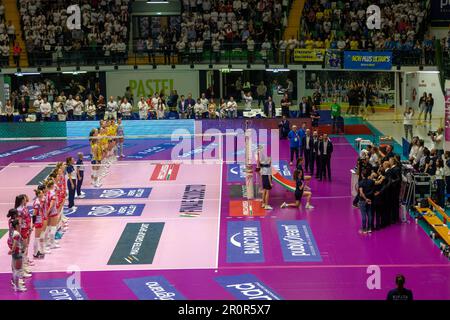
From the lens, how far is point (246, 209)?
762 inches

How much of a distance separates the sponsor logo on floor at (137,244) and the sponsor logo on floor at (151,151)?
1113cm

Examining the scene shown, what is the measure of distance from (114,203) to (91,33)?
21.9 meters

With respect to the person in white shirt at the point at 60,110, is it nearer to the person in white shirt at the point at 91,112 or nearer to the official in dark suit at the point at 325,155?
the person in white shirt at the point at 91,112

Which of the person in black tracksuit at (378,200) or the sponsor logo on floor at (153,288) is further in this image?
the person in black tracksuit at (378,200)

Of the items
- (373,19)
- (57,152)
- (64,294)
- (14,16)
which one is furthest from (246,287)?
(14,16)

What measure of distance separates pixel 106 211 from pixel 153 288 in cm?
675

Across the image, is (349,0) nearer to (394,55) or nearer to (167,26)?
(394,55)

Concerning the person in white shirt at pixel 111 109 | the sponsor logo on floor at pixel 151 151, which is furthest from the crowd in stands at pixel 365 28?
the person in white shirt at pixel 111 109

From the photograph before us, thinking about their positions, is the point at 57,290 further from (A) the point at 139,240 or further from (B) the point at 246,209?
(B) the point at 246,209

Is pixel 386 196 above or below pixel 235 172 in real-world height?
above

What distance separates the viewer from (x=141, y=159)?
28.1 metres

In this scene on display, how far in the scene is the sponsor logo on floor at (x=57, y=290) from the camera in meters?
12.6

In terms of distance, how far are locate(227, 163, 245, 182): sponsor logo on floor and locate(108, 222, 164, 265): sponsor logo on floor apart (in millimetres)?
6019

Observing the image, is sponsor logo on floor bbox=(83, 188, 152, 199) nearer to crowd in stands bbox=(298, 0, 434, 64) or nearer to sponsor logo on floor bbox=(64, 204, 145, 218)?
sponsor logo on floor bbox=(64, 204, 145, 218)
